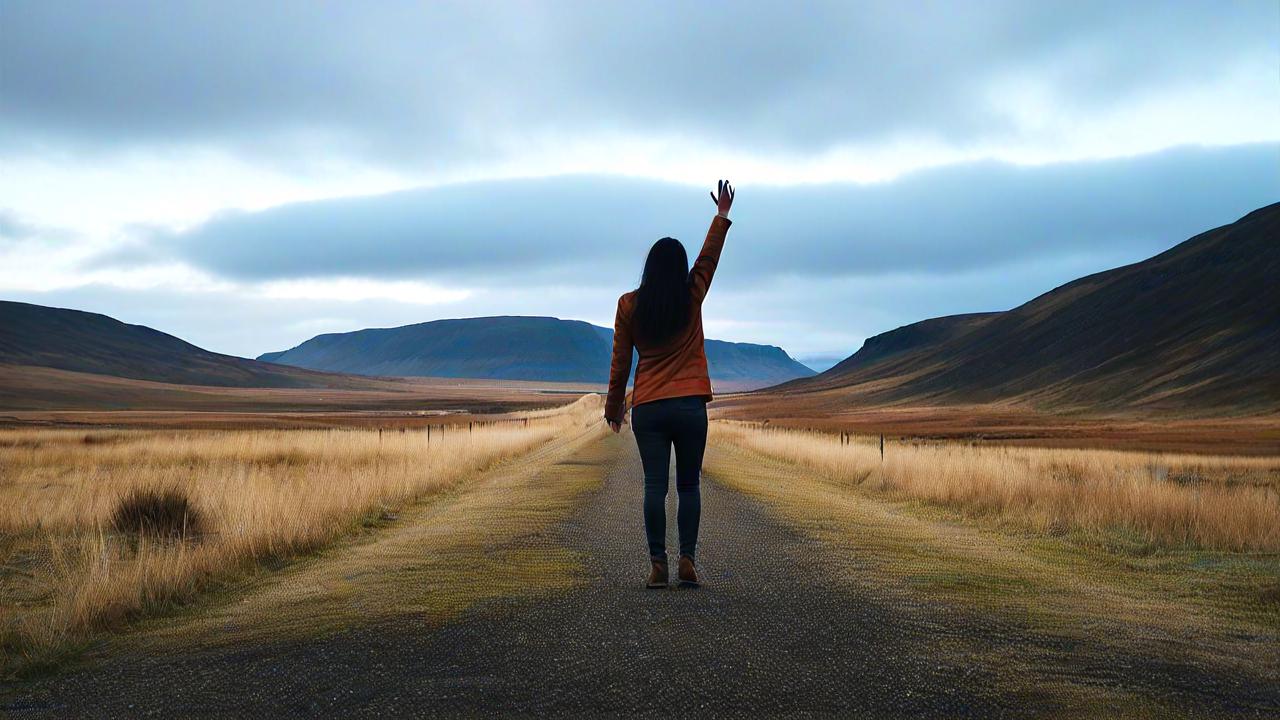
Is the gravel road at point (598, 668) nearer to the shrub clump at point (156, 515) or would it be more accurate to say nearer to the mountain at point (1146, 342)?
the shrub clump at point (156, 515)

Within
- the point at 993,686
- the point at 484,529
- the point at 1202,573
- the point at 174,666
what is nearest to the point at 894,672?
the point at 993,686

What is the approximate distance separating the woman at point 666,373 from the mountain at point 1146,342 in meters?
86.0

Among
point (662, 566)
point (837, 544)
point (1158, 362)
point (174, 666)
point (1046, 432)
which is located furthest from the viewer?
point (1158, 362)

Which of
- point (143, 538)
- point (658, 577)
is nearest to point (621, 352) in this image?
point (658, 577)

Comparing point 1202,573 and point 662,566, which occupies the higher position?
point 662,566

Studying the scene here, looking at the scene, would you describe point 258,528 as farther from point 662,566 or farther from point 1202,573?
point 1202,573

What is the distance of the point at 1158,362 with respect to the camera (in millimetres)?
106250

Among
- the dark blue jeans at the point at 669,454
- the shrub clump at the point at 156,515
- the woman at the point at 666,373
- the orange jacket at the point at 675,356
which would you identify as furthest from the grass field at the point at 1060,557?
the shrub clump at the point at 156,515

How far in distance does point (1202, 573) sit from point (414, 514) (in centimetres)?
955

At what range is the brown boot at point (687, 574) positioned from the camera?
266 inches

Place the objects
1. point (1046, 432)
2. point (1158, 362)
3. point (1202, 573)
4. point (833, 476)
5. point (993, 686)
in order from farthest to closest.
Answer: point (1158, 362), point (1046, 432), point (833, 476), point (1202, 573), point (993, 686)

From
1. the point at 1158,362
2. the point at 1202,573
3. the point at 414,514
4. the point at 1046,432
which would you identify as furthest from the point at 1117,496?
the point at 1158,362

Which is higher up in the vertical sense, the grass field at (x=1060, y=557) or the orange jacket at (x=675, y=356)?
the orange jacket at (x=675, y=356)

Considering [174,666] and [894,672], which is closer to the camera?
[894,672]
